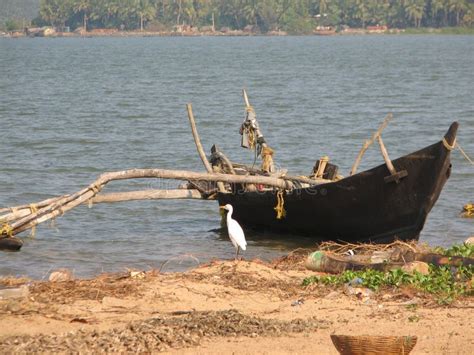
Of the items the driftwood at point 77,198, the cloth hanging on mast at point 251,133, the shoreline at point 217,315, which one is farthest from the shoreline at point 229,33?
the shoreline at point 217,315

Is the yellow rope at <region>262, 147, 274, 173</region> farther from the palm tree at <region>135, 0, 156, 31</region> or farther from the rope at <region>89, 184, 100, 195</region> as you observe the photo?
the palm tree at <region>135, 0, 156, 31</region>

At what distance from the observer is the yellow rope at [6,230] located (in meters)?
12.1

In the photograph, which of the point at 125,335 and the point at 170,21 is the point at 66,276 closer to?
the point at 125,335

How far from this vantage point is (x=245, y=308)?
30.8 ft

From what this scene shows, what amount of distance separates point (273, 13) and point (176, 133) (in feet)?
498

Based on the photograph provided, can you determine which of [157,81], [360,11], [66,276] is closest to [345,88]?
[157,81]

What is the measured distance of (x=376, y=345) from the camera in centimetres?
680

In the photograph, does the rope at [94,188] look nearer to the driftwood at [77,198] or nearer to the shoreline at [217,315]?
the driftwood at [77,198]

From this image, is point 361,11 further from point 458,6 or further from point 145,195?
point 145,195

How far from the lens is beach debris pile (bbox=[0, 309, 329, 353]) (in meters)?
7.87

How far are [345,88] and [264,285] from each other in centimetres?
3914

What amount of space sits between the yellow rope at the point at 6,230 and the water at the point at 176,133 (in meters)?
0.86

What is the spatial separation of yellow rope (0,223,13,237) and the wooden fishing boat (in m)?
3.35

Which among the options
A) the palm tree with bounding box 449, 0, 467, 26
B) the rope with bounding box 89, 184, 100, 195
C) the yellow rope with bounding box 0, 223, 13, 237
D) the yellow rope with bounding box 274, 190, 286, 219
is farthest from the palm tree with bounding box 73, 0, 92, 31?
the yellow rope with bounding box 0, 223, 13, 237
